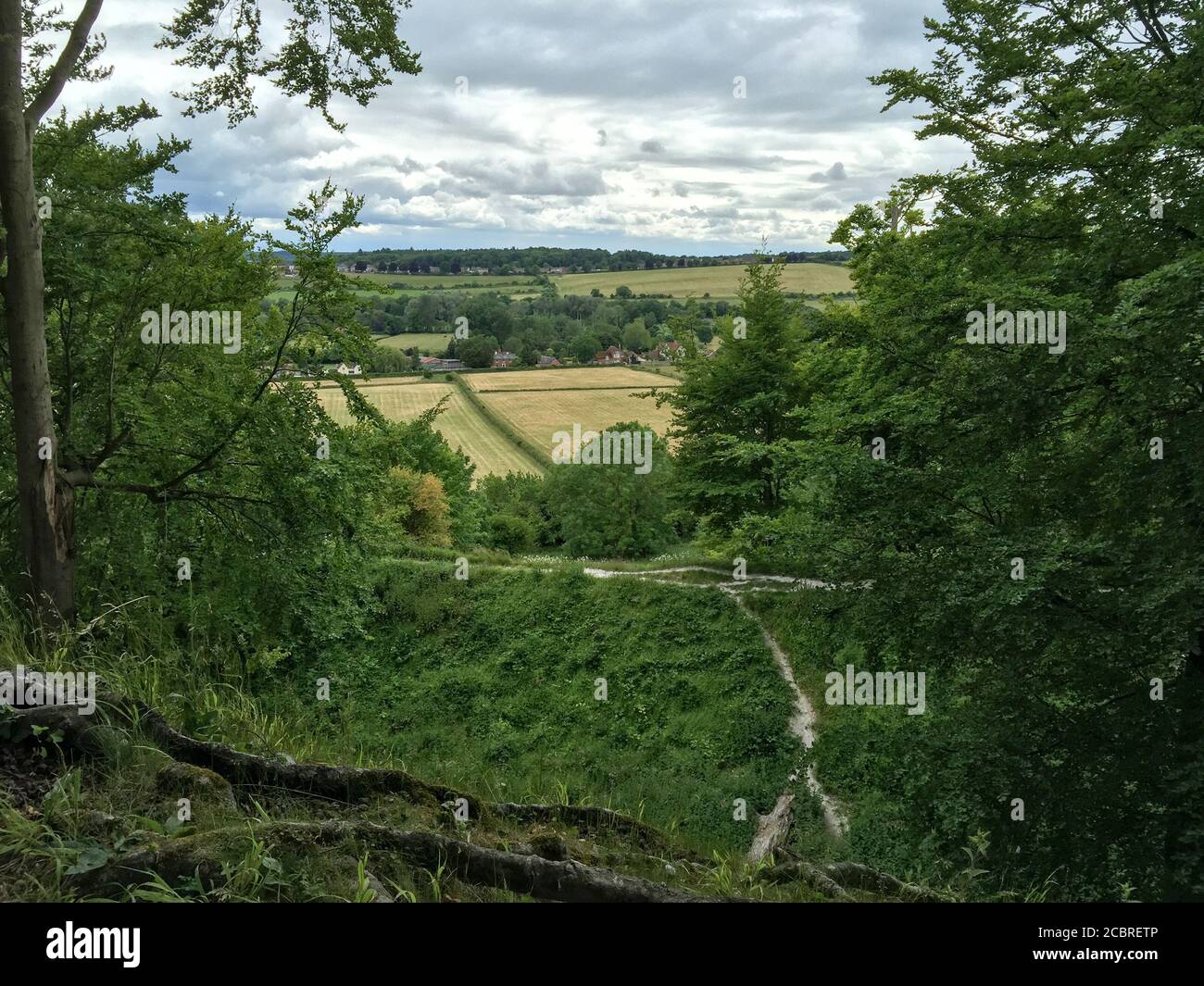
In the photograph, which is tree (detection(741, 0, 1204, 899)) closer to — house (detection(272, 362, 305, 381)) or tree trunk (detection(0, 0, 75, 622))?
house (detection(272, 362, 305, 381))

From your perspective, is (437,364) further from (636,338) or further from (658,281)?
(658,281)

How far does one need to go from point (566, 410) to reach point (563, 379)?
32.8 feet

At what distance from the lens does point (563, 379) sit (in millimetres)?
72812

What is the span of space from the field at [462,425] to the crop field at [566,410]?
1.63 metres

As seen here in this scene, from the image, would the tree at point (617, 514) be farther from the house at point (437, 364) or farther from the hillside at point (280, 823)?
the hillside at point (280, 823)

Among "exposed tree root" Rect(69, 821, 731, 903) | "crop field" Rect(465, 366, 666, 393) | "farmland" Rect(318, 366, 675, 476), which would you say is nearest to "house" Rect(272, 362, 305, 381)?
"exposed tree root" Rect(69, 821, 731, 903)

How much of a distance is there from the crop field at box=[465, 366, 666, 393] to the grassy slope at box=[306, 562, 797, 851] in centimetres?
4455

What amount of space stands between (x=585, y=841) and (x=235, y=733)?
255cm

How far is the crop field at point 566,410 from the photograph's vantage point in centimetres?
5894

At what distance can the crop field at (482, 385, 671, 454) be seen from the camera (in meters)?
58.9

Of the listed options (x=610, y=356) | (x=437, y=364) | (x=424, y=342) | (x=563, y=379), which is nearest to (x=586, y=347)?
(x=610, y=356)
